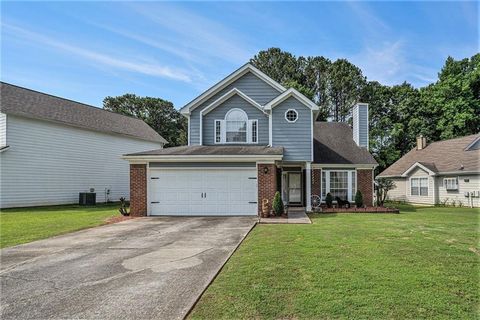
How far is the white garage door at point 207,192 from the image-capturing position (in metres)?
14.8

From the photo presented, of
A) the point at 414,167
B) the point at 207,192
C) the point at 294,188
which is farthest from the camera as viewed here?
the point at 414,167

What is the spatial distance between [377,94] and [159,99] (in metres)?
34.4

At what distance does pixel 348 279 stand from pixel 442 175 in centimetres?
2146

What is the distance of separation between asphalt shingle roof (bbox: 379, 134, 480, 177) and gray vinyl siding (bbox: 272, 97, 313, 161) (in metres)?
11.7

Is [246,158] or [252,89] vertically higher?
[252,89]

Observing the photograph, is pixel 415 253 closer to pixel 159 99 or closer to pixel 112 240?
pixel 112 240

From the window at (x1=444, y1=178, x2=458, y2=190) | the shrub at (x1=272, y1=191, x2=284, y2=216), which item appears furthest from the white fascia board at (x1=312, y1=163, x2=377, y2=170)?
the window at (x1=444, y1=178, x2=458, y2=190)

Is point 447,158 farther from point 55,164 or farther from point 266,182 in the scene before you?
point 55,164

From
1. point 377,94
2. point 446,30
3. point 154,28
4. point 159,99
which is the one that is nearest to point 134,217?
point 154,28

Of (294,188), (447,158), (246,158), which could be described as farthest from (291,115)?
(447,158)

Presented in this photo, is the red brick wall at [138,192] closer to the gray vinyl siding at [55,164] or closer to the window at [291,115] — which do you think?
the window at [291,115]

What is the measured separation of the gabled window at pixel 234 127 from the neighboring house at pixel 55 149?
39.9 feet

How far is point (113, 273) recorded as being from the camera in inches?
235

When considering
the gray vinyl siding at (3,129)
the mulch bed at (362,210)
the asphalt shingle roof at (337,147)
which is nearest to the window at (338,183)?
the asphalt shingle roof at (337,147)
